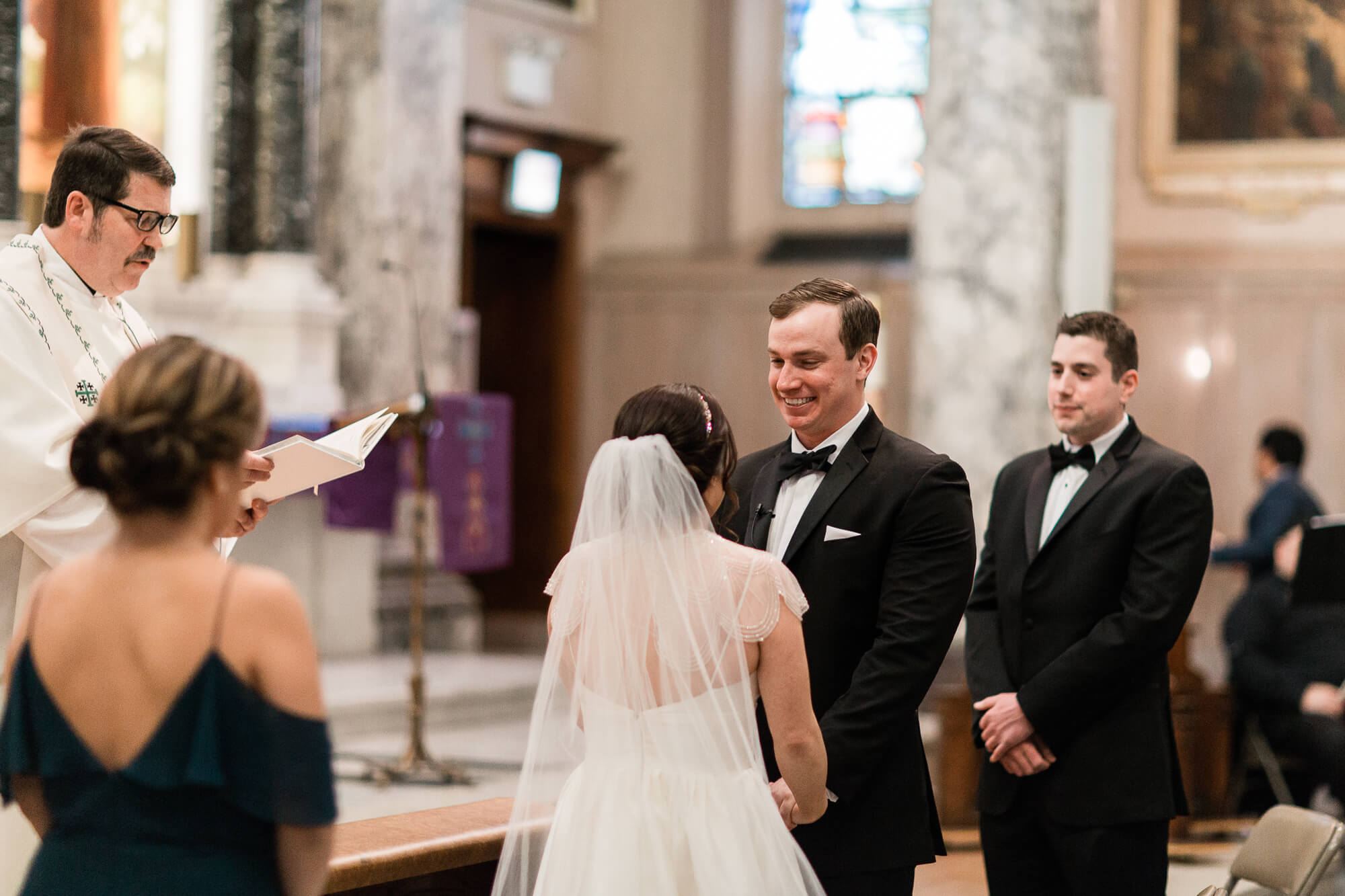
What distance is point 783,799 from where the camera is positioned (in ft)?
8.25

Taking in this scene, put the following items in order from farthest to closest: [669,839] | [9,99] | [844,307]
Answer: [9,99]
[844,307]
[669,839]

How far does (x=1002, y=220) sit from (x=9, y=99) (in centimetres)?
450

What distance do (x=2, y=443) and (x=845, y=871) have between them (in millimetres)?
1717

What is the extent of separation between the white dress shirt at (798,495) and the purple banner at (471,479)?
5.24m

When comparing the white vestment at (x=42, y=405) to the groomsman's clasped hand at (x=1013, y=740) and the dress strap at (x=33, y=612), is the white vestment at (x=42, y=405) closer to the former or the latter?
the dress strap at (x=33, y=612)

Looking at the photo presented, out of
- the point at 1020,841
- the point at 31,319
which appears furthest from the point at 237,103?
the point at 1020,841

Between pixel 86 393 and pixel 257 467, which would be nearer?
pixel 257 467

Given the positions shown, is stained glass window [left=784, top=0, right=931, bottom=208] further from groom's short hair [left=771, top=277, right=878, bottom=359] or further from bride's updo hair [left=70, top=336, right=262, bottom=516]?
bride's updo hair [left=70, top=336, right=262, bottom=516]

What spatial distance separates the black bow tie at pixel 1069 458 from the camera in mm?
3619

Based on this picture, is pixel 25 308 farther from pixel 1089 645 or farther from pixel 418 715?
pixel 418 715

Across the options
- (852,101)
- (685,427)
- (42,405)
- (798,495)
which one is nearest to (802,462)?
(798,495)

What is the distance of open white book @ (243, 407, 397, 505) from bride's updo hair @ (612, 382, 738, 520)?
1.97 feet

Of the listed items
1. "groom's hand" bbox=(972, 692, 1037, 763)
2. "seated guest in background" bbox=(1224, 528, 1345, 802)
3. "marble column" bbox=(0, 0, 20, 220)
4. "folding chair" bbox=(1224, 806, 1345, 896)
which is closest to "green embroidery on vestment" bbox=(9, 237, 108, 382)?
"groom's hand" bbox=(972, 692, 1037, 763)

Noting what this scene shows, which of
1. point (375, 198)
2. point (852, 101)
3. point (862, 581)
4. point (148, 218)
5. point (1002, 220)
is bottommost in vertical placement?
point (862, 581)
